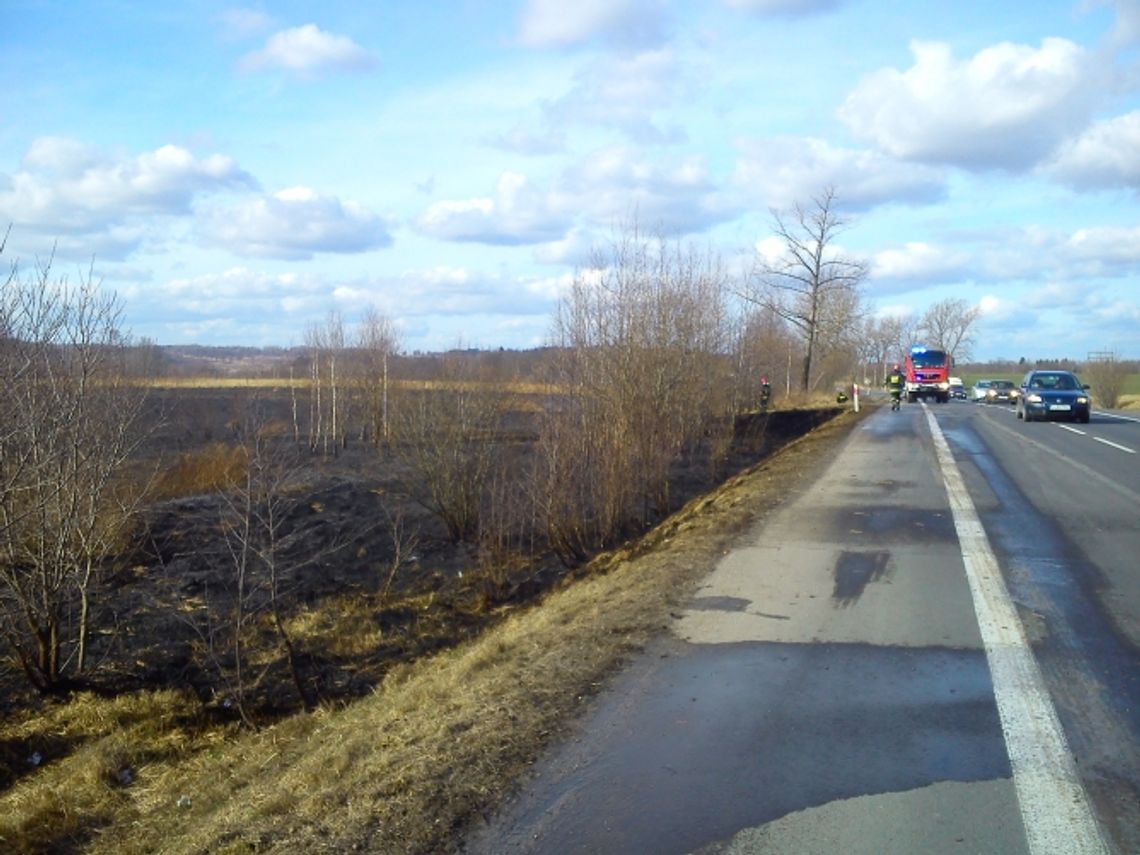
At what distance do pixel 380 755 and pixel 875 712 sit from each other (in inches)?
116

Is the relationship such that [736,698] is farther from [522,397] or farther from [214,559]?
[522,397]

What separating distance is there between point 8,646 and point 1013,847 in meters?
12.1

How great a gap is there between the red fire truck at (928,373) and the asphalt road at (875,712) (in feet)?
130

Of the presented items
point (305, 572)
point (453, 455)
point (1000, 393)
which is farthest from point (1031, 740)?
point (1000, 393)

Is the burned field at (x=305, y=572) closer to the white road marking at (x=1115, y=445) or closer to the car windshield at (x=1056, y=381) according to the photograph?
the white road marking at (x=1115, y=445)

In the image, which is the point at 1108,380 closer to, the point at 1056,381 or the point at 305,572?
the point at 1056,381

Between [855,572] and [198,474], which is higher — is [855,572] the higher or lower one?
the higher one

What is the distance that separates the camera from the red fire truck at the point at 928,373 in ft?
164

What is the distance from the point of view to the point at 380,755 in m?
5.95

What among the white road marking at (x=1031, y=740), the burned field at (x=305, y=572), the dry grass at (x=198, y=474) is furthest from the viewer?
the dry grass at (x=198, y=474)

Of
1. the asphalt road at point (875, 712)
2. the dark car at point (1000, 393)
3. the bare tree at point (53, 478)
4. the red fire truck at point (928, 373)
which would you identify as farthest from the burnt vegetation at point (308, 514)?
the dark car at point (1000, 393)

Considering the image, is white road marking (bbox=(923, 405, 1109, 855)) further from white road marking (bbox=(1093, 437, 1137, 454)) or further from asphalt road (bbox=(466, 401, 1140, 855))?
white road marking (bbox=(1093, 437, 1137, 454))

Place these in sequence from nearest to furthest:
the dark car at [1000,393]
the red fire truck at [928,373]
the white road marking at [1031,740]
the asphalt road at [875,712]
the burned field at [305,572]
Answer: the white road marking at [1031,740], the asphalt road at [875,712], the burned field at [305,572], the red fire truck at [928,373], the dark car at [1000,393]

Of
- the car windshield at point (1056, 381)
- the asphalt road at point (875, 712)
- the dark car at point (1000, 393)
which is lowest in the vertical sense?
the asphalt road at point (875, 712)
